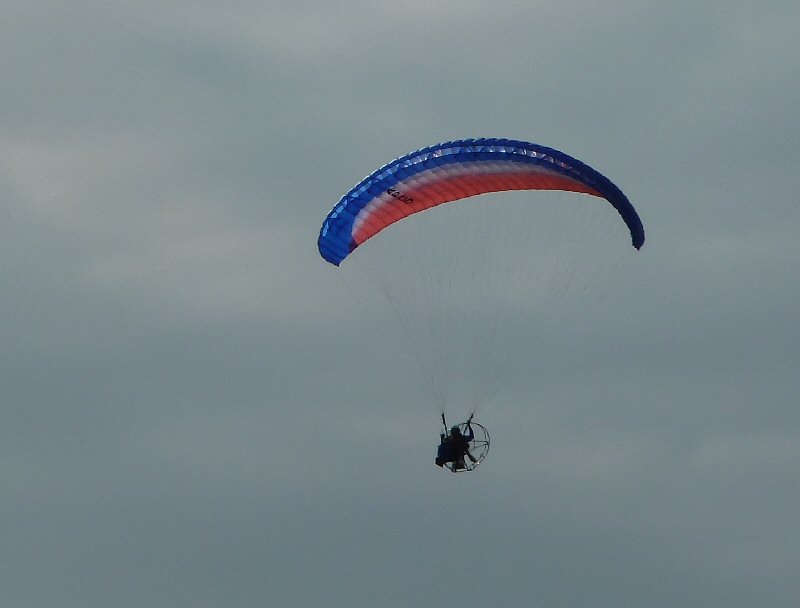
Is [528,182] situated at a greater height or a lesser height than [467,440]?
greater

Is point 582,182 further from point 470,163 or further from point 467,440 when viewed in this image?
point 467,440

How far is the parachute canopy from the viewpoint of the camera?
252ft

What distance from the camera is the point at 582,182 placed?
254ft

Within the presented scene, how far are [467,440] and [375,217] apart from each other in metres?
6.82

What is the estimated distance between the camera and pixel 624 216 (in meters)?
77.5

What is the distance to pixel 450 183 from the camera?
78.5 m

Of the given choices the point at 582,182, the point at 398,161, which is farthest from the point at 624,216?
the point at 398,161

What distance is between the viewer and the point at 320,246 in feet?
259

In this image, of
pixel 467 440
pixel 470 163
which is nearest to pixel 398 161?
pixel 470 163

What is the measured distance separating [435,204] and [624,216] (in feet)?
17.7

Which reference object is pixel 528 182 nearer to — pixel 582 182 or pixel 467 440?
pixel 582 182

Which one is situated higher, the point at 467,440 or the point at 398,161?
the point at 398,161

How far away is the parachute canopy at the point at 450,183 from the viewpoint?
76875 mm

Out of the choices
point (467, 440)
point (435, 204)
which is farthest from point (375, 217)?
point (467, 440)
